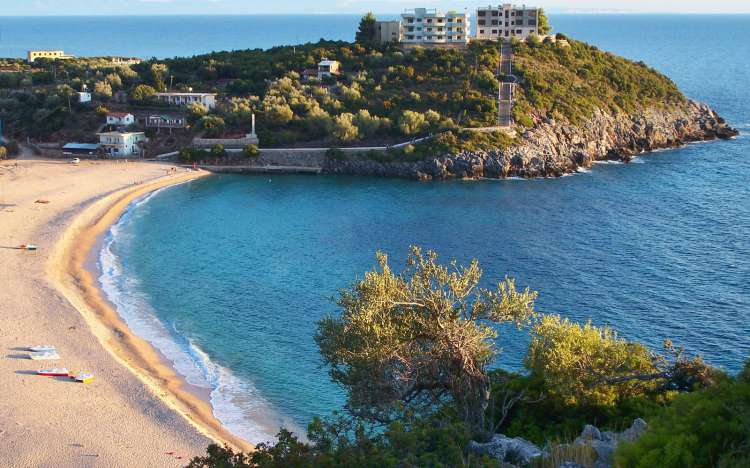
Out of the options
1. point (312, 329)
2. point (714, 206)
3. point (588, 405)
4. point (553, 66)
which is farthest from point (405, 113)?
point (588, 405)

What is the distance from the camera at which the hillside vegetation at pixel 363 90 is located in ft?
252

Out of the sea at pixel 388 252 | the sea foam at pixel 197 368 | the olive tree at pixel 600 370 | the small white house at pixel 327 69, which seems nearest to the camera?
the olive tree at pixel 600 370

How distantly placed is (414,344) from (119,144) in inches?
2452

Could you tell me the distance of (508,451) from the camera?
18.6m

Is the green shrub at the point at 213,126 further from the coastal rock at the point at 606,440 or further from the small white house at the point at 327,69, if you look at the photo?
the coastal rock at the point at 606,440

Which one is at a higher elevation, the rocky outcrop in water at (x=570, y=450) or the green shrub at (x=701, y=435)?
the green shrub at (x=701, y=435)

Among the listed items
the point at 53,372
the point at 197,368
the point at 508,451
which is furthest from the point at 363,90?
the point at 508,451

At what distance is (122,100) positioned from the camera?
8938cm

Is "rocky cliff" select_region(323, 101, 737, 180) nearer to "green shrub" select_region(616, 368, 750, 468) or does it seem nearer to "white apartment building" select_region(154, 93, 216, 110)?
"white apartment building" select_region(154, 93, 216, 110)

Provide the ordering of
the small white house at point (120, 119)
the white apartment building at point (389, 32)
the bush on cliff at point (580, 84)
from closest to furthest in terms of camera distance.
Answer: the bush on cliff at point (580, 84), the small white house at point (120, 119), the white apartment building at point (389, 32)

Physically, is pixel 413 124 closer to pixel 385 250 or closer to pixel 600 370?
pixel 385 250

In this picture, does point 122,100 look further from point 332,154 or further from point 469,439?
point 469,439

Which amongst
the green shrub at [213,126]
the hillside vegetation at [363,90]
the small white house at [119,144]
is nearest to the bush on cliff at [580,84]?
the hillside vegetation at [363,90]

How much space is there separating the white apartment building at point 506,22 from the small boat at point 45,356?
71.4 meters
